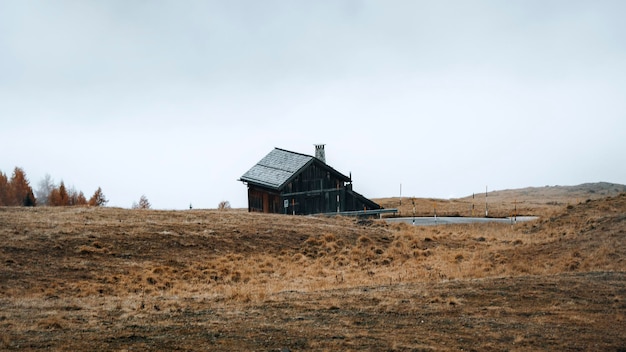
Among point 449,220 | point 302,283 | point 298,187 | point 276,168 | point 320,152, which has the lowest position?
point 302,283

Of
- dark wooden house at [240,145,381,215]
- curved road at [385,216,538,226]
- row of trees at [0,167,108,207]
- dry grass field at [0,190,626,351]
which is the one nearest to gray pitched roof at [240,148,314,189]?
dark wooden house at [240,145,381,215]

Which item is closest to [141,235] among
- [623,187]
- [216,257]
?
[216,257]

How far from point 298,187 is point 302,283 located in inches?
1044

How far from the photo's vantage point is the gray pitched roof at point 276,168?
50.3m

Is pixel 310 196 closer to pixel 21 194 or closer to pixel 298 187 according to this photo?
pixel 298 187

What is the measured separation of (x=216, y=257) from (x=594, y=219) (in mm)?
20677

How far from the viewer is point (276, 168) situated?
171 feet

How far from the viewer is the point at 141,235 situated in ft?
103

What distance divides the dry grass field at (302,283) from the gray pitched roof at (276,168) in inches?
366

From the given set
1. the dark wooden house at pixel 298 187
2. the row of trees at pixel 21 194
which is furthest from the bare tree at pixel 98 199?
the dark wooden house at pixel 298 187

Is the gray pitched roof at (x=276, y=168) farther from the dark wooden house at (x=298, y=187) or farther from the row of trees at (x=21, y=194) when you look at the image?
the row of trees at (x=21, y=194)

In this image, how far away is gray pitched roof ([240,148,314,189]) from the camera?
165 ft

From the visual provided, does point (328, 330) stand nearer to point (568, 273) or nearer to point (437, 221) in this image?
point (568, 273)

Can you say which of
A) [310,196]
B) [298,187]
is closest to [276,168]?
[298,187]
